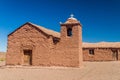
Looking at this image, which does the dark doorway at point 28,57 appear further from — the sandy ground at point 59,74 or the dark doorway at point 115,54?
the dark doorway at point 115,54

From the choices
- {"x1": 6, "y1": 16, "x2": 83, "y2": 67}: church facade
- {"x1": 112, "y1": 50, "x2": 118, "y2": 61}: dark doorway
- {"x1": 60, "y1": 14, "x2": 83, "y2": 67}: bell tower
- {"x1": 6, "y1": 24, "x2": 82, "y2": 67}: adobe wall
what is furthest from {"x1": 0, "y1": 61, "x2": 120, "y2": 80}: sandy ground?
{"x1": 112, "y1": 50, "x2": 118, "y2": 61}: dark doorway

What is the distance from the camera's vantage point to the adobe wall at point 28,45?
92.2 ft

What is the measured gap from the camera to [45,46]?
28.1 m

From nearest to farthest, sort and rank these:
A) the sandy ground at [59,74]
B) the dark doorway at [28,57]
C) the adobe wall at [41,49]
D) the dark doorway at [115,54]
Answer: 1. the sandy ground at [59,74]
2. the adobe wall at [41,49]
3. the dark doorway at [28,57]
4. the dark doorway at [115,54]

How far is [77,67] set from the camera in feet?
88.4

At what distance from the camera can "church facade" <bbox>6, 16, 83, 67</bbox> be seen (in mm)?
27719

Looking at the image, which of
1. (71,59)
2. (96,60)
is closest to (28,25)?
(71,59)

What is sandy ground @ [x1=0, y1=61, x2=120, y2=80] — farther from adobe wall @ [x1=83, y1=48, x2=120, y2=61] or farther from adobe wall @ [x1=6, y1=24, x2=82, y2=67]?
adobe wall @ [x1=83, y1=48, x2=120, y2=61]

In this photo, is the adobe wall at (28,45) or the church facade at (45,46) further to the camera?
the adobe wall at (28,45)

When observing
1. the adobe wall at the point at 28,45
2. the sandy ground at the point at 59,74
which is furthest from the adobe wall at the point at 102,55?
the sandy ground at the point at 59,74

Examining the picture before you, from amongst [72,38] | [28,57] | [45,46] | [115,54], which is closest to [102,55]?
[115,54]

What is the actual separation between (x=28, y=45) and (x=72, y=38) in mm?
5650

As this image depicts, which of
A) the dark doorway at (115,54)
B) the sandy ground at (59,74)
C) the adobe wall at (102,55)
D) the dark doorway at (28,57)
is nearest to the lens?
the sandy ground at (59,74)

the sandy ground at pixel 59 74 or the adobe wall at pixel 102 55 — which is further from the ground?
the adobe wall at pixel 102 55
